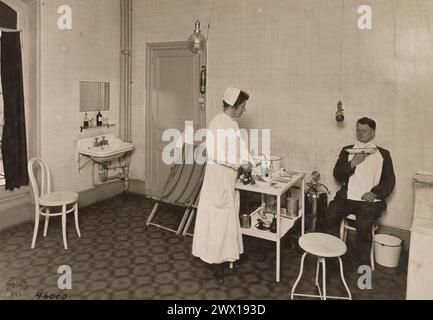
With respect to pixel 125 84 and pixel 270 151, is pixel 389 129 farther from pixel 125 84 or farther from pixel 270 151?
pixel 125 84

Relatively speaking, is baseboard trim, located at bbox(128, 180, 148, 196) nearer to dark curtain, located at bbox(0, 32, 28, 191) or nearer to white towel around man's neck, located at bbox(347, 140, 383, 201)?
dark curtain, located at bbox(0, 32, 28, 191)

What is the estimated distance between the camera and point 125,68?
5.92 m

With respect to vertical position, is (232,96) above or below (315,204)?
A: above

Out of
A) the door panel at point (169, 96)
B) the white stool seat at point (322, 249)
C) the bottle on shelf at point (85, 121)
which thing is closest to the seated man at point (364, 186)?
the white stool seat at point (322, 249)

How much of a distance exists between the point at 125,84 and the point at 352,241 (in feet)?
12.9

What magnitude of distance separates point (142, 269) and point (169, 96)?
2.88 meters

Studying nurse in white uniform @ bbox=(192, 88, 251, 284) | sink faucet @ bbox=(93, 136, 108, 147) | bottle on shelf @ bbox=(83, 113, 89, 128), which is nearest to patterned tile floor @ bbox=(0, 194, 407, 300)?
nurse in white uniform @ bbox=(192, 88, 251, 284)

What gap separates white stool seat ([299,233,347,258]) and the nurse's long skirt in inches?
26.1

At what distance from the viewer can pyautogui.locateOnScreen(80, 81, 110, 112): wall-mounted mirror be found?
5.31 meters

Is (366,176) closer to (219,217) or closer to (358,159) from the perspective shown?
(358,159)

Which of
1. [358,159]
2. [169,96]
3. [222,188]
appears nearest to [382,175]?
[358,159]

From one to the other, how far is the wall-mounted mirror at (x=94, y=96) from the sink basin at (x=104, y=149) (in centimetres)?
43

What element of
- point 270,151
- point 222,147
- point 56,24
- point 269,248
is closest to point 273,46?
point 270,151

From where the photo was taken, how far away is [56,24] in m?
4.81
